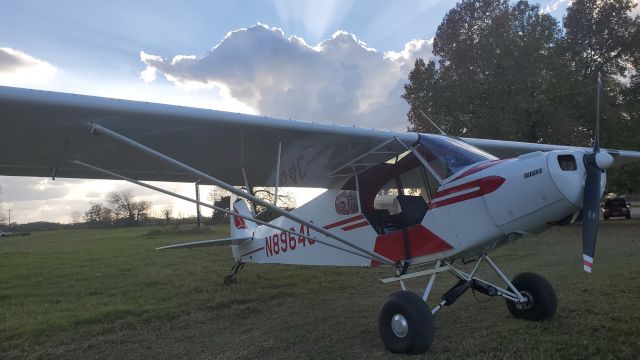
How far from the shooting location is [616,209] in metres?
28.1

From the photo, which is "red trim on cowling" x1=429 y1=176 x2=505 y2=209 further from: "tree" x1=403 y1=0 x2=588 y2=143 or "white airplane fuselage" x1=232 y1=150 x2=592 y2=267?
"tree" x1=403 y1=0 x2=588 y2=143

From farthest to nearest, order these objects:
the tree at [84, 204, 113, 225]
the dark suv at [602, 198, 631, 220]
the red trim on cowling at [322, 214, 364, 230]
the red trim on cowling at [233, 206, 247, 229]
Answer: the tree at [84, 204, 113, 225], the dark suv at [602, 198, 631, 220], the red trim on cowling at [233, 206, 247, 229], the red trim on cowling at [322, 214, 364, 230]

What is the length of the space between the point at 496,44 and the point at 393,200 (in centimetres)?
1918

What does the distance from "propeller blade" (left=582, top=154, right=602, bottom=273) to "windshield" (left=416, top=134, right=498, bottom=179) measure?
3.58 feet

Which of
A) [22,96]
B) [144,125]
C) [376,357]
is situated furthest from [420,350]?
[22,96]

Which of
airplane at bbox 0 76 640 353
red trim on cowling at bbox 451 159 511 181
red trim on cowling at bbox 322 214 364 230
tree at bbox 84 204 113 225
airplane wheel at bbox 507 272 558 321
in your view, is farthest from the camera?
tree at bbox 84 204 113 225

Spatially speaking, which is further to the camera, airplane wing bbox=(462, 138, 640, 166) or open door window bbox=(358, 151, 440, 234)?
airplane wing bbox=(462, 138, 640, 166)

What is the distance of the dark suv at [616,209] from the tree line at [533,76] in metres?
6.05

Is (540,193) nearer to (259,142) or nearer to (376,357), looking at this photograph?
(376,357)

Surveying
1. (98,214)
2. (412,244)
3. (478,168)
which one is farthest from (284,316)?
(98,214)

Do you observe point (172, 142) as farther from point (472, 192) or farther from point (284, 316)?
point (472, 192)

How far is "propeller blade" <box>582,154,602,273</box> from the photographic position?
3.90 metres

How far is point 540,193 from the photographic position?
13.0 ft

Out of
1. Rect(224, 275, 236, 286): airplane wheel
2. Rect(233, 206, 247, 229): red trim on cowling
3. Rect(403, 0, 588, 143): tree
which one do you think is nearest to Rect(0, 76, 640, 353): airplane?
Rect(233, 206, 247, 229): red trim on cowling
